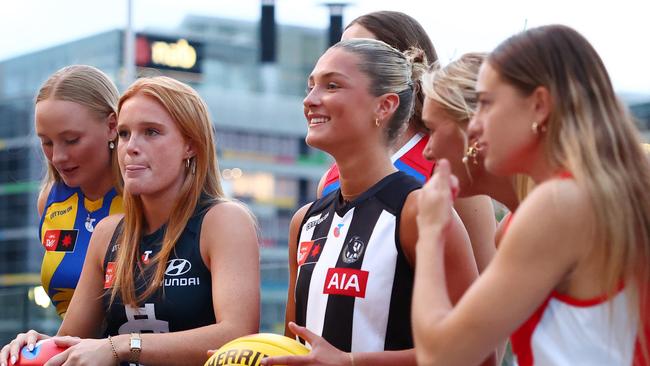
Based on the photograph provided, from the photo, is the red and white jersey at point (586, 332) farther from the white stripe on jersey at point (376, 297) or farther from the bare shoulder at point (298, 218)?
the bare shoulder at point (298, 218)

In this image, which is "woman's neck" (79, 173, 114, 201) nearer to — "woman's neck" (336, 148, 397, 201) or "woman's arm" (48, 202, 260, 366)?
"woman's arm" (48, 202, 260, 366)

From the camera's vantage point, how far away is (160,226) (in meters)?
4.61

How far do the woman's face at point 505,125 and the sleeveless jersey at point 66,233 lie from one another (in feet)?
8.22

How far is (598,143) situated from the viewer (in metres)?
2.97

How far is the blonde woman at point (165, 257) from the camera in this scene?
4.23 meters

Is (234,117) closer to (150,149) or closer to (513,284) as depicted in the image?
(150,149)

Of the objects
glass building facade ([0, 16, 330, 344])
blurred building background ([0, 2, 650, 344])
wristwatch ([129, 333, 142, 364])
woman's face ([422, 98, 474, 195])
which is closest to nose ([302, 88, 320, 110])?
woman's face ([422, 98, 474, 195])

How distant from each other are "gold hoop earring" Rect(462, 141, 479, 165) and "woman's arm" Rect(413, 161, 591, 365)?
70 centimetres

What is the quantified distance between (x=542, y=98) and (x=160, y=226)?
2.04 meters

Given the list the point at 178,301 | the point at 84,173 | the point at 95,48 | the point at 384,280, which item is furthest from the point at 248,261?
the point at 95,48

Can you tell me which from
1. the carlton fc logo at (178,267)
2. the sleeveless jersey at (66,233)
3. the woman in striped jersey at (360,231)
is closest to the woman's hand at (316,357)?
the woman in striped jersey at (360,231)

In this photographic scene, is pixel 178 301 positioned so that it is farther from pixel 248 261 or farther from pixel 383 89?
pixel 383 89

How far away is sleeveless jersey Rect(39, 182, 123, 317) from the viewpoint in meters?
5.16

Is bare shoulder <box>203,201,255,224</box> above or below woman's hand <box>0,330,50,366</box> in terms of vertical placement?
above
